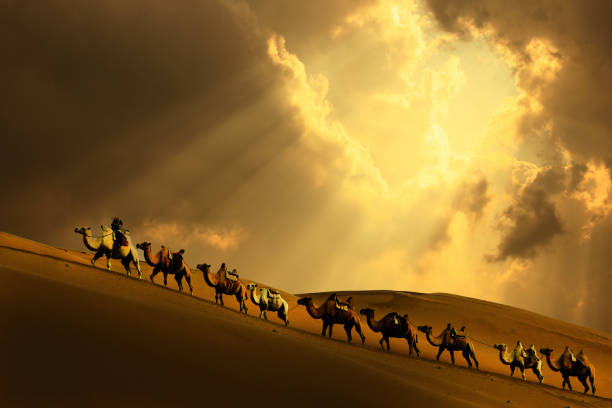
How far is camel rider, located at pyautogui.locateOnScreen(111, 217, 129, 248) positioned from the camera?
1912 centimetres

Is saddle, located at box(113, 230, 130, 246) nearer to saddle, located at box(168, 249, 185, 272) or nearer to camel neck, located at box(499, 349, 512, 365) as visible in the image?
saddle, located at box(168, 249, 185, 272)

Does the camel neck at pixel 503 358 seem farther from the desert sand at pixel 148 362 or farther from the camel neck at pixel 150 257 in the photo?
the camel neck at pixel 150 257

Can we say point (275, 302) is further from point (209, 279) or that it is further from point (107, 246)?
point (107, 246)

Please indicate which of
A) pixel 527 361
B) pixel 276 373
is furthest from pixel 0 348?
pixel 527 361

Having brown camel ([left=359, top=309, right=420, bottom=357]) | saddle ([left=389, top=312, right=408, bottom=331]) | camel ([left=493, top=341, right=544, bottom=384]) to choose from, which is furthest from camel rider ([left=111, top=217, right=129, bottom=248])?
camel ([left=493, top=341, right=544, bottom=384])

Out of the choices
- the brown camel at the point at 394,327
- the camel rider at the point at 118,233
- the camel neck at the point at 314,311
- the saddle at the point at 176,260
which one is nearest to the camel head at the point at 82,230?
the camel rider at the point at 118,233

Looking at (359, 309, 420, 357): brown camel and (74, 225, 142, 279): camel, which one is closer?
(74, 225, 142, 279): camel

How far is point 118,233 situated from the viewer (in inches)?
754

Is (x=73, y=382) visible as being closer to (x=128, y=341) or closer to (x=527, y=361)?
(x=128, y=341)

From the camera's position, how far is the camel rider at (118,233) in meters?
19.1

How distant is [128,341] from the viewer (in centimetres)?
789

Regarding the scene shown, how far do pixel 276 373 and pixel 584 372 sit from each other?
2161 centimetres

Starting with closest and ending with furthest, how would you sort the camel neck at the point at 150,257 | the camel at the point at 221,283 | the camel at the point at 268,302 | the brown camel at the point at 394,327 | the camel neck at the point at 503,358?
the camel neck at the point at 150,257, the camel at the point at 221,283, the camel at the point at 268,302, the brown camel at the point at 394,327, the camel neck at the point at 503,358

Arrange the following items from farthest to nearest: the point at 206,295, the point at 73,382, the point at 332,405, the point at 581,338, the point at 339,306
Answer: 1. the point at 581,338
2. the point at 206,295
3. the point at 339,306
4. the point at 332,405
5. the point at 73,382
